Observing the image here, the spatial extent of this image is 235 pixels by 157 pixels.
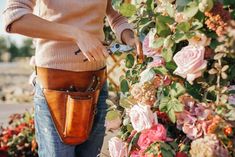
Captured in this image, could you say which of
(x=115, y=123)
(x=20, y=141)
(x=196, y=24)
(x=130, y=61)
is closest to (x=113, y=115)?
(x=115, y=123)

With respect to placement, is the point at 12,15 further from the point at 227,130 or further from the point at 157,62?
the point at 227,130

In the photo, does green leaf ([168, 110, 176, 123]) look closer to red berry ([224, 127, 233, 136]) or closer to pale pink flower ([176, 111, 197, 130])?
pale pink flower ([176, 111, 197, 130])

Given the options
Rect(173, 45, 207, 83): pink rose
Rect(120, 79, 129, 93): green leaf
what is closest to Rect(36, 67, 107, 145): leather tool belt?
Rect(120, 79, 129, 93): green leaf

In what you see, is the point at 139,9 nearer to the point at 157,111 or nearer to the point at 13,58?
the point at 157,111

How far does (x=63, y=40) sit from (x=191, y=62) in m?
0.56

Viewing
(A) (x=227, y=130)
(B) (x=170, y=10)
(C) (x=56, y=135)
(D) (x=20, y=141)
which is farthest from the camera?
(D) (x=20, y=141)

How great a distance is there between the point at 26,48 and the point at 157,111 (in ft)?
79.2

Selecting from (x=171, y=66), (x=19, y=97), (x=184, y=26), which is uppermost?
(x=184, y=26)

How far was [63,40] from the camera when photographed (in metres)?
1.92

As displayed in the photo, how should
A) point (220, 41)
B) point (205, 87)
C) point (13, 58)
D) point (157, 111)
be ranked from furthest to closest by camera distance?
point (13, 58) → point (157, 111) → point (205, 87) → point (220, 41)

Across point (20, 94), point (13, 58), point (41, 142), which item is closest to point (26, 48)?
point (13, 58)

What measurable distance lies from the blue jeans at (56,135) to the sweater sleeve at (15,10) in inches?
→ 12.4

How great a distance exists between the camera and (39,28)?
188 centimetres

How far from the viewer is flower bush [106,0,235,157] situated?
1471 millimetres
